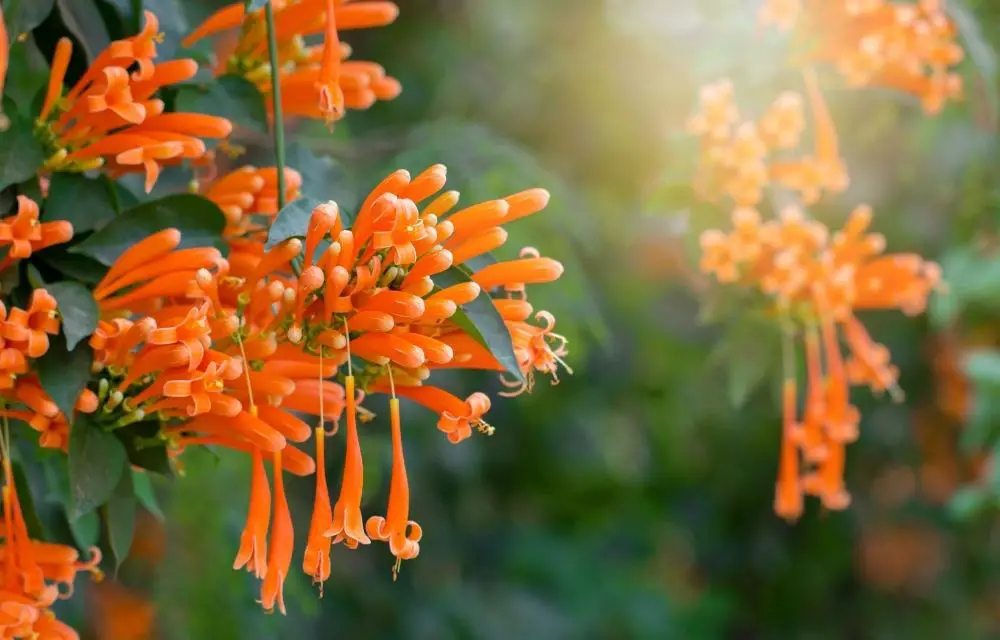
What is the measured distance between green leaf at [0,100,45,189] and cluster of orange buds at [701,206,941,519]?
3.92 ft

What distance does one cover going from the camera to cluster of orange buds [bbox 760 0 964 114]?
6.88 ft

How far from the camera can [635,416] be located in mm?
5289

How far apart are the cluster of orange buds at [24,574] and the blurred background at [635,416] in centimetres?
89

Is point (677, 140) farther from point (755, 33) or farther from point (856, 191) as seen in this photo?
point (856, 191)

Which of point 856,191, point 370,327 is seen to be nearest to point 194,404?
point 370,327

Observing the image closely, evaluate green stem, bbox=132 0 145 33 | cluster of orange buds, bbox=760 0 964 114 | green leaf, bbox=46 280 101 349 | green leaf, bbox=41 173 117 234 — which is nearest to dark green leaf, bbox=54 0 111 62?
green stem, bbox=132 0 145 33

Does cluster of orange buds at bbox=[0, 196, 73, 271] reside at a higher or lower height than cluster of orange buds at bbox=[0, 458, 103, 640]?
higher

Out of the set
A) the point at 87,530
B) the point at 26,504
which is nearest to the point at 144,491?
the point at 87,530

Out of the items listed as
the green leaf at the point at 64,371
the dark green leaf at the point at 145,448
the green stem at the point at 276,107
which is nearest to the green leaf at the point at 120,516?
the dark green leaf at the point at 145,448

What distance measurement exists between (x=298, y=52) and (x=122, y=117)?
0.32 m

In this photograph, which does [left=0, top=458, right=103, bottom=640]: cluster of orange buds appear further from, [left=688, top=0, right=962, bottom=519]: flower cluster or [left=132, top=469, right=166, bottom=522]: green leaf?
[left=688, top=0, right=962, bottom=519]: flower cluster

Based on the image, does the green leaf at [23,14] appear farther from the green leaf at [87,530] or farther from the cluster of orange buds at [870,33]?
the cluster of orange buds at [870,33]

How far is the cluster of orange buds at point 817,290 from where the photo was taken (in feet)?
6.78

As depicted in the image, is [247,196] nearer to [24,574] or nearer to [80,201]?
[80,201]
